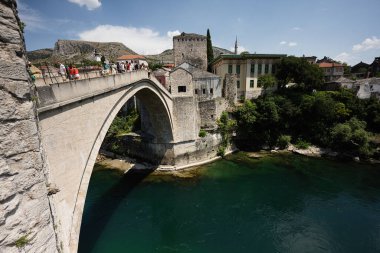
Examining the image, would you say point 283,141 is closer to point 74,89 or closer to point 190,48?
point 190,48

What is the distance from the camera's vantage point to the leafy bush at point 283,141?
2236cm

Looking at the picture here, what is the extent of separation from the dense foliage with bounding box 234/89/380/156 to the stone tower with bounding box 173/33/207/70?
14.5 m

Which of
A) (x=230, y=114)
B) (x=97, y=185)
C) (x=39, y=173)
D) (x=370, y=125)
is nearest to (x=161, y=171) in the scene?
(x=97, y=185)

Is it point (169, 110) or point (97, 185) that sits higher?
point (169, 110)

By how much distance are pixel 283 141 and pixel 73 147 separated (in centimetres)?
2065

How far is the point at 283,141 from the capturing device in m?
22.5

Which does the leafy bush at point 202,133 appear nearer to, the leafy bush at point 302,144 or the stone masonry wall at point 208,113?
the stone masonry wall at point 208,113

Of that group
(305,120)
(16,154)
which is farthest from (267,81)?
(16,154)

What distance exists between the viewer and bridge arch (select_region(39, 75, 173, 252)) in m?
5.95

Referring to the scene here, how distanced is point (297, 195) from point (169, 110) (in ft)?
39.1

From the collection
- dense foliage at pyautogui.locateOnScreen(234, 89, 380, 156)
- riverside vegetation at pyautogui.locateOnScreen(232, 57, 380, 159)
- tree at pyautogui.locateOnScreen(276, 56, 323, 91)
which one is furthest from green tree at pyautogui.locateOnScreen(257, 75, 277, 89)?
dense foliage at pyautogui.locateOnScreen(234, 89, 380, 156)

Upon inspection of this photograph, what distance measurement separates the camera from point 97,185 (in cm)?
1711

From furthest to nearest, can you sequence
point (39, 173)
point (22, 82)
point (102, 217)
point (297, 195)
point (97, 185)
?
point (97, 185)
point (297, 195)
point (102, 217)
point (39, 173)
point (22, 82)

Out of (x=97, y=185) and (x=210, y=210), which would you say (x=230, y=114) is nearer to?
(x=210, y=210)
